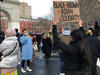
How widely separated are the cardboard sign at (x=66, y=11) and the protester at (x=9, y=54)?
131 centimetres

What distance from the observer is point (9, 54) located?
15.6ft

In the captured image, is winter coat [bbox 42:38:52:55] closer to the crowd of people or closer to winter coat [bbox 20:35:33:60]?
winter coat [bbox 20:35:33:60]

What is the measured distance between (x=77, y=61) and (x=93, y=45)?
0.57 metres

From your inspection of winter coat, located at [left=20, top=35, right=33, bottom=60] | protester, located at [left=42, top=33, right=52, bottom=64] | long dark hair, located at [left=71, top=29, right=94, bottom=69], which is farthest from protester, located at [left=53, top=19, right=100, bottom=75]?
protester, located at [left=42, top=33, right=52, bottom=64]

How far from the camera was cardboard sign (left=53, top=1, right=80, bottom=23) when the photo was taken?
559 cm

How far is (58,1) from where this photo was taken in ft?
18.3

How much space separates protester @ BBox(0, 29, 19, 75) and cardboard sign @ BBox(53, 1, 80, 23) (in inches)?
51.5

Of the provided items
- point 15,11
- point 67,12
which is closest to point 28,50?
point 67,12

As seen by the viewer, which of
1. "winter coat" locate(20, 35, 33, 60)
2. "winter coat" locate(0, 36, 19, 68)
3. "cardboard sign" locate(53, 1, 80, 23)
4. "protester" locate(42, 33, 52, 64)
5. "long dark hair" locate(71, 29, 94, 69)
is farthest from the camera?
"protester" locate(42, 33, 52, 64)

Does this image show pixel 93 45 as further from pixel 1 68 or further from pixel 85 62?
pixel 1 68

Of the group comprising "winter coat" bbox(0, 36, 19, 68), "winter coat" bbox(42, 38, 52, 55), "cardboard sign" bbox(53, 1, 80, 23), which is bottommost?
"winter coat" bbox(42, 38, 52, 55)

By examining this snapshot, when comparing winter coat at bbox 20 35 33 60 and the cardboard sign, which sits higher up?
the cardboard sign

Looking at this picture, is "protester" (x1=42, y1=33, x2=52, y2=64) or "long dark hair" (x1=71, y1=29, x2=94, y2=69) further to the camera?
"protester" (x1=42, y1=33, x2=52, y2=64)

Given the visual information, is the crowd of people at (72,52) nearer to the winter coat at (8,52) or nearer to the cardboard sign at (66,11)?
the winter coat at (8,52)
